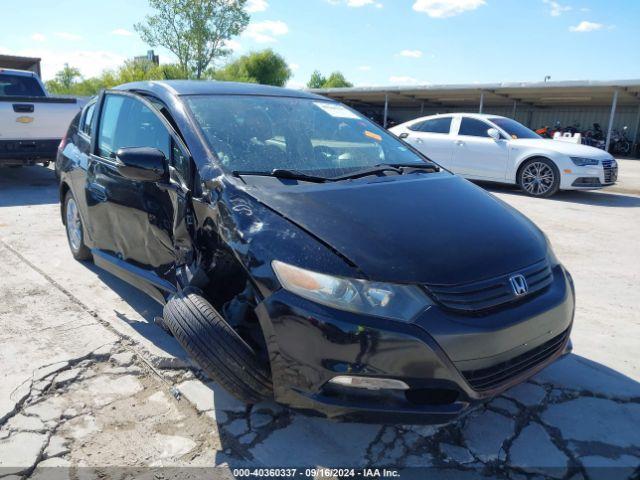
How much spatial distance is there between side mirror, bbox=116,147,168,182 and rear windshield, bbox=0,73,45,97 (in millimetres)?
8441

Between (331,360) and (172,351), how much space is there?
1.54m

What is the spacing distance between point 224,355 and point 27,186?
8055mm

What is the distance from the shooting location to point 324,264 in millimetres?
1970

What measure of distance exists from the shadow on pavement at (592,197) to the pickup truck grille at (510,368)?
7188mm

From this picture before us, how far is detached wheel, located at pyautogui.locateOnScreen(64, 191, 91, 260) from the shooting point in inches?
172

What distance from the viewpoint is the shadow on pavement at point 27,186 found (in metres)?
7.36

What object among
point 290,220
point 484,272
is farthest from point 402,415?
point 290,220

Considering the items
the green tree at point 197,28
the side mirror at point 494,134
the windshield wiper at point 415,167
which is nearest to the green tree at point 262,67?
the green tree at point 197,28

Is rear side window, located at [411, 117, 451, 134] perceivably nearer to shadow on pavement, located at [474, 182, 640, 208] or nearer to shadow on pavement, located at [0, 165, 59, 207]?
shadow on pavement, located at [474, 182, 640, 208]

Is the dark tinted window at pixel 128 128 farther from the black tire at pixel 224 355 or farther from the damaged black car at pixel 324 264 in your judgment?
the black tire at pixel 224 355

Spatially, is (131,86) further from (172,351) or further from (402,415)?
(402,415)

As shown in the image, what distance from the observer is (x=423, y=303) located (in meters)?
1.90

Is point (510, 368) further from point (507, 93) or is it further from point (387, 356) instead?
point (507, 93)

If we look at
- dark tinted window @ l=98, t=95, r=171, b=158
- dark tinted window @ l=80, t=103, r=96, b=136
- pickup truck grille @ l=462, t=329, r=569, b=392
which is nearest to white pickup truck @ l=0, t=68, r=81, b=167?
dark tinted window @ l=80, t=103, r=96, b=136
